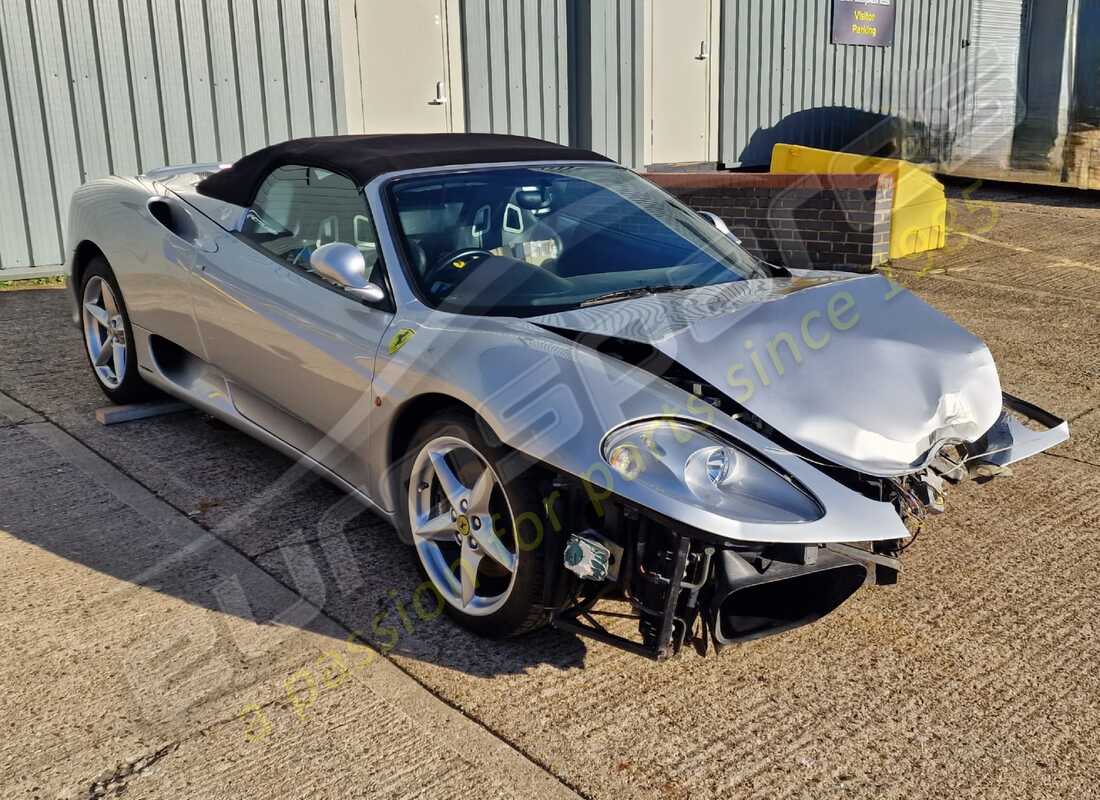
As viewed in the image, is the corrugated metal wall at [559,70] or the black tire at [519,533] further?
the corrugated metal wall at [559,70]

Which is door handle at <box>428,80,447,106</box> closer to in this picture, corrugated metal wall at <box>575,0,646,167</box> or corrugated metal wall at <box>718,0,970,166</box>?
corrugated metal wall at <box>575,0,646,167</box>

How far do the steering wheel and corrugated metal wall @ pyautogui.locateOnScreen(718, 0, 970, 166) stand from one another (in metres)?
10.5

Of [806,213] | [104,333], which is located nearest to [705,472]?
[104,333]

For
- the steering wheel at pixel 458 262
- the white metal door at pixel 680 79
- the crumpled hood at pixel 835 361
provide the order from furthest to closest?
the white metal door at pixel 680 79 → the steering wheel at pixel 458 262 → the crumpled hood at pixel 835 361

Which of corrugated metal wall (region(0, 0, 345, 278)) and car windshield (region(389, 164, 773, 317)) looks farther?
corrugated metal wall (region(0, 0, 345, 278))

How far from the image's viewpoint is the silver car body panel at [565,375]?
8.34ft

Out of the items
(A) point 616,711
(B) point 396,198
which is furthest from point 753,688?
(B) point 396,198

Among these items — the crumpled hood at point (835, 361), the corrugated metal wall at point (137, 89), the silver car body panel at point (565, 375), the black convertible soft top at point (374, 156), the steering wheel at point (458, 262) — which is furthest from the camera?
the corrugated metal wall at point (137, 89)

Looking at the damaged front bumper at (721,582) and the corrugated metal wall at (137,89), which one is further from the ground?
the corrugated metal wall at (137,89)

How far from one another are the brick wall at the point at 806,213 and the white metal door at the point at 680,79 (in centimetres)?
358

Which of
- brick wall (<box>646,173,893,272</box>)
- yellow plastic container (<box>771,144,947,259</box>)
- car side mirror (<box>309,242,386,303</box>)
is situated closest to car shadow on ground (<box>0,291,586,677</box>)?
car side mirror (<box>309,242,386,303</box>)

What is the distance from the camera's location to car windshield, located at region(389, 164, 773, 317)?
128 inches

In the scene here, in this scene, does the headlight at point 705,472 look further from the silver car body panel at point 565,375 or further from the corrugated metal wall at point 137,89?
the corrugated metal wall at point 137,89

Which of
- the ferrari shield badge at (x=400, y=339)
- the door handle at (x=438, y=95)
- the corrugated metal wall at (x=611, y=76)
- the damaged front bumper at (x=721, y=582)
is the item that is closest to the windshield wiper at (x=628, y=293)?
the ferrari shield badge at (x=400, y=339)
